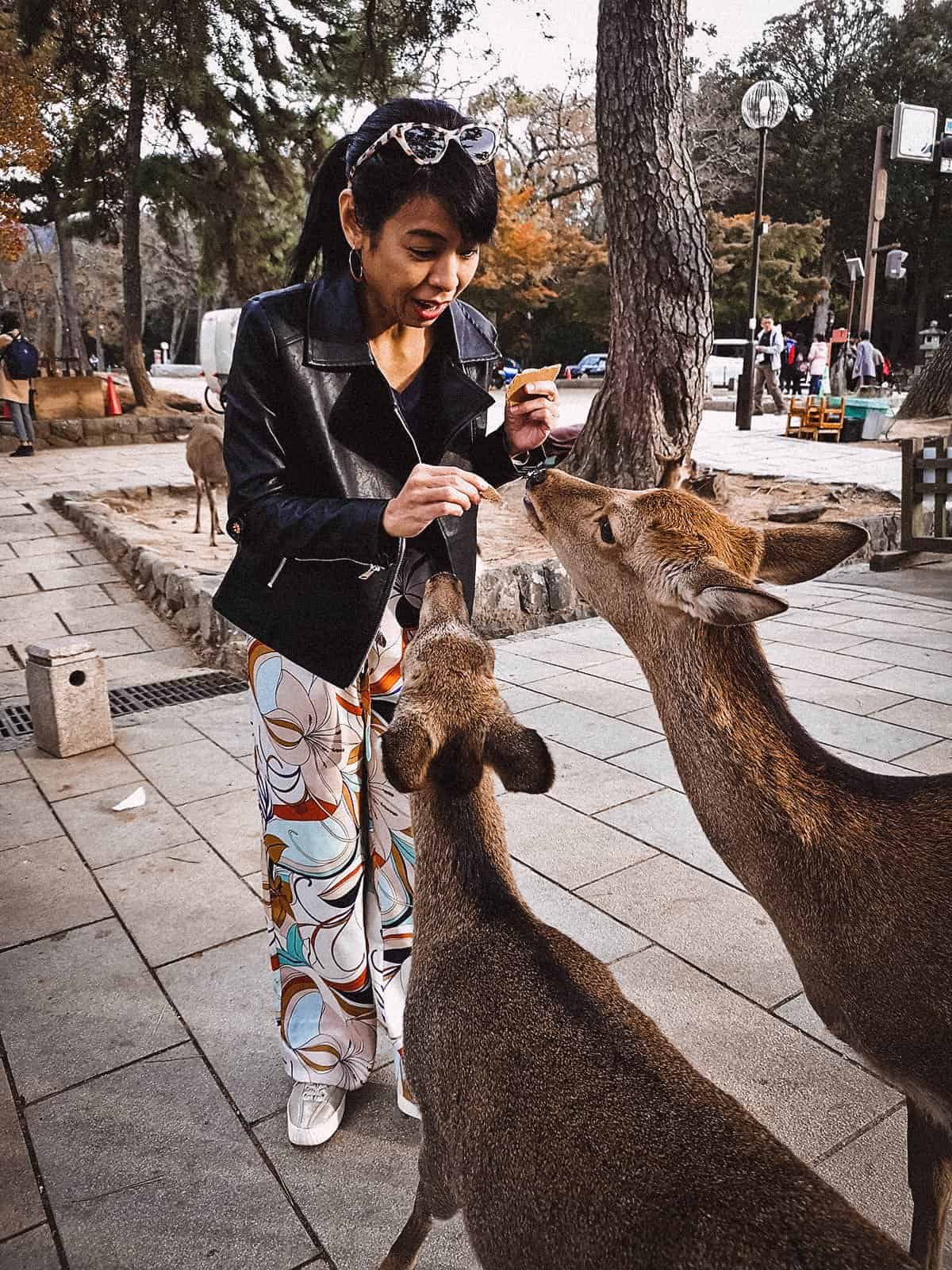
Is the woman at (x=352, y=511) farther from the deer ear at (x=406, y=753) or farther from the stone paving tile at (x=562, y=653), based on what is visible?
the stone paving tile at (x=562, y=653)

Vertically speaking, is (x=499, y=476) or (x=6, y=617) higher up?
(x=499, y=476)

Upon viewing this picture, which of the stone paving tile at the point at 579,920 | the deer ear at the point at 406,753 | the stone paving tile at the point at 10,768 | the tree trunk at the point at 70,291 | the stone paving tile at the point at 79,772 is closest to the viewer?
the deer ear at the point at 406,753

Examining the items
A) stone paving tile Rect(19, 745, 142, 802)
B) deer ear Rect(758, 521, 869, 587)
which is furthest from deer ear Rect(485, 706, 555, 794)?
stone paving tile Rect(19, 745, 142, 802)

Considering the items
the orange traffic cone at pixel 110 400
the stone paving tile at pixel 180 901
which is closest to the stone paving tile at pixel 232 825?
the stone paving tile at pixel 180 901

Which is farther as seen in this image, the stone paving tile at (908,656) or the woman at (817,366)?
the woman at (817,366)

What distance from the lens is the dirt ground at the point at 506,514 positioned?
8102mm

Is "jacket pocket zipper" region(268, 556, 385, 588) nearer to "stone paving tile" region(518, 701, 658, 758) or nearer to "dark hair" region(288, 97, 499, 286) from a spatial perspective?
"dark hair" region(288, 97, 499, 286)

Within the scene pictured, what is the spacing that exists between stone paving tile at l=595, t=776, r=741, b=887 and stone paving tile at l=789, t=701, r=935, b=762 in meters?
0.75

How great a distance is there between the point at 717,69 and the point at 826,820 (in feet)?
151

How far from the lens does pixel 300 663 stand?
81.1 inches

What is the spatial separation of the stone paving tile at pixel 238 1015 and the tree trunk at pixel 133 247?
1614 cm

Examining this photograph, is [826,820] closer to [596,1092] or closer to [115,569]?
[596,1092]

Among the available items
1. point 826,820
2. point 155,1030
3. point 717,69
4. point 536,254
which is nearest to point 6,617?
point 155,1030

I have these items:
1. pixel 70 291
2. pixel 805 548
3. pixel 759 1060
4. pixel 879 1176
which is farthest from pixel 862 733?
pixel 70 291
